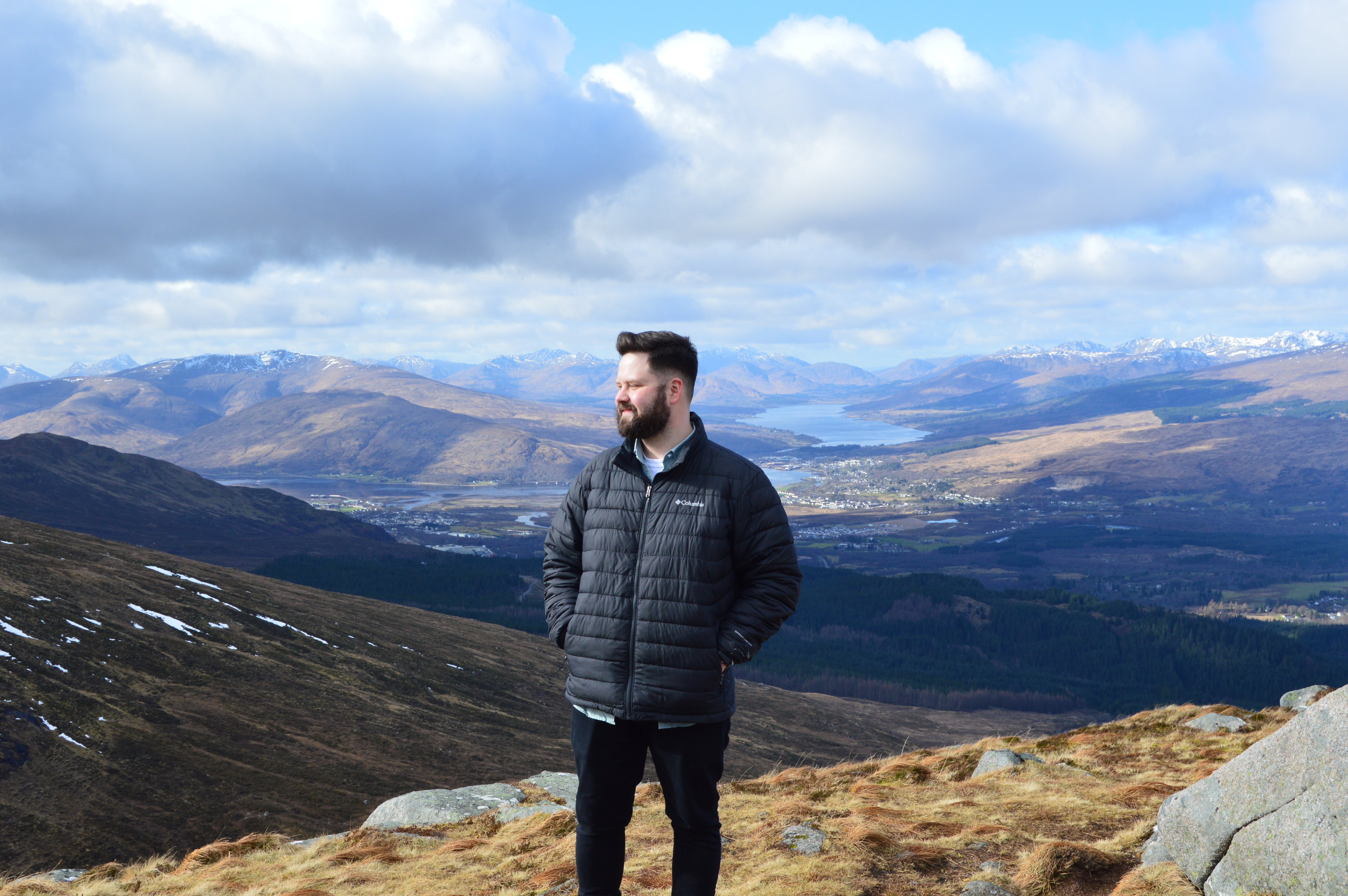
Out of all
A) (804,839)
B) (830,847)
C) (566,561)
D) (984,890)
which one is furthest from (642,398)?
(804,839)

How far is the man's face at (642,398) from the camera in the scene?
7.23 metres

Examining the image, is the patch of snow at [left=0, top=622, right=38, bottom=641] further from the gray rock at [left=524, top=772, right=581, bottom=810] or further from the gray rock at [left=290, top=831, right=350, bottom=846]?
the gray rock at [left=290, top=831, right=350, bottom=846]

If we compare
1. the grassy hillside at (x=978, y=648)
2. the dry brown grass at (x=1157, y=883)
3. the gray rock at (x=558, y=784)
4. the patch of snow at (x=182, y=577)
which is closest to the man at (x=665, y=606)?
the dry brown grass at (x=1157, y=883)

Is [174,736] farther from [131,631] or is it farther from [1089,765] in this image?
[1089,765]

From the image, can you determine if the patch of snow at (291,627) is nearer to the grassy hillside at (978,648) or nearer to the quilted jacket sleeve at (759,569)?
the quilted jacket sleeve at (759,569)

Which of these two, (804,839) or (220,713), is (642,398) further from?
(220,713)

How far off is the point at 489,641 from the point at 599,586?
284ft

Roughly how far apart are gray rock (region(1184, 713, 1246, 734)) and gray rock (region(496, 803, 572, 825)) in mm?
18302

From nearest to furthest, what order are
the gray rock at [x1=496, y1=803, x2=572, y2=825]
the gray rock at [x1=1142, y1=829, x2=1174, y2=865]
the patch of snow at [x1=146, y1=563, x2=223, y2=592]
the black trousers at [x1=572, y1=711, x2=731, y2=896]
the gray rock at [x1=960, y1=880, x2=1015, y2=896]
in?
the black trousers at [x1=572, y1=711, x2=731, y2=896] < the gray rock at [x1=960, y1=880, x2=1015, y2=896] < the gray rock at [x1=1142, y1=829, x2=1174, y2=865] < the gray rock at [x1=496, y1=803, x2=572, y2=825] < the patch of snow at [x1=146, y1=563, x2=223, y2=592]

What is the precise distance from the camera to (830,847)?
38.0 feet

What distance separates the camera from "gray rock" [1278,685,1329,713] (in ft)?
86.6

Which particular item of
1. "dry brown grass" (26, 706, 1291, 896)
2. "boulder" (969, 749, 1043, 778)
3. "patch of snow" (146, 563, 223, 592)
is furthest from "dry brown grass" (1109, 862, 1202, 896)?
"patch of snow" (146, 563, 223, 592)

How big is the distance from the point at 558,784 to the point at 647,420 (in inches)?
698

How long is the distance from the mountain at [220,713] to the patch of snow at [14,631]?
10 cm
